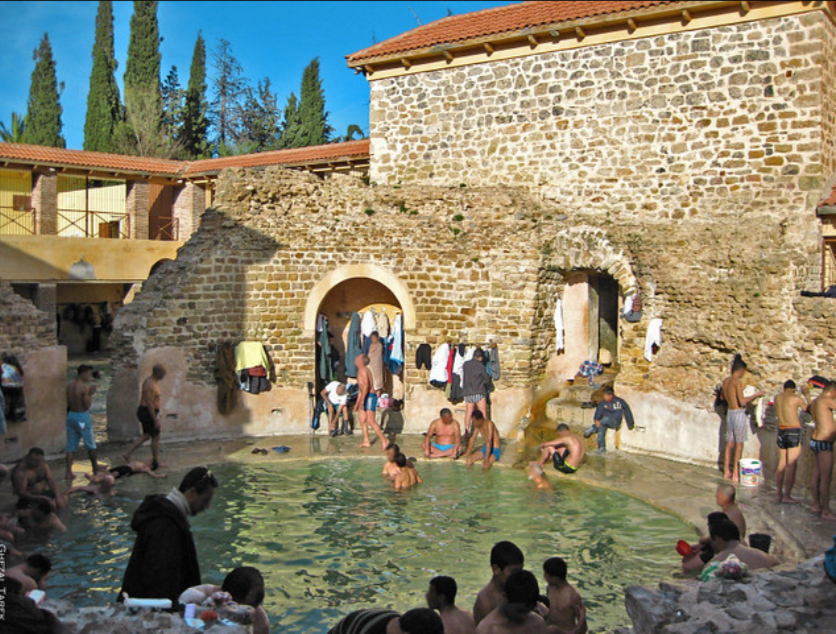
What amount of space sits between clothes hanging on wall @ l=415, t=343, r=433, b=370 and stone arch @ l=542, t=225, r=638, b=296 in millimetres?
2787

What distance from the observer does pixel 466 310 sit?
51.3 ft

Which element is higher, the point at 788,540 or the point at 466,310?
the point at 466,310

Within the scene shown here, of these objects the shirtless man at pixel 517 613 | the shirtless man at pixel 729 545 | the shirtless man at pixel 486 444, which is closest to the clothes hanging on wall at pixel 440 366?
the shirtless man at pixel 486 444

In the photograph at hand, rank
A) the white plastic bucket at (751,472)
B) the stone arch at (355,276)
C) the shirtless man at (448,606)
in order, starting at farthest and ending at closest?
the stone arch at (355,276) < the white plastic bucket at (751,472) < the shirtless man at (448,606)

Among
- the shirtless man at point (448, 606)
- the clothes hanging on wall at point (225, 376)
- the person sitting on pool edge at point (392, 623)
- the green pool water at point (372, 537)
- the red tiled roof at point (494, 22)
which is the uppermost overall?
the red tiled roof at point (494, 22)

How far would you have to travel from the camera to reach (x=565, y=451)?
12586mm

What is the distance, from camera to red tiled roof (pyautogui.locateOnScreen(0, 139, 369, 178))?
21.8 m

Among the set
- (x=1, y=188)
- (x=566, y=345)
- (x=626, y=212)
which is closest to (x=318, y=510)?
(x=566, y=345)

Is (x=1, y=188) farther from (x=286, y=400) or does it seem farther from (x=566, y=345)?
(x=566, y=345)

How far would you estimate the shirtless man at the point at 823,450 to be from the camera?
32.9 feet

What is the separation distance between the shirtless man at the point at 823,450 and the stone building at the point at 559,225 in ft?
7.23

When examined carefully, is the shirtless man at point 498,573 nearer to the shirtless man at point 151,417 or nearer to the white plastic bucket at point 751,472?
the white plastic bucket at point 751,472

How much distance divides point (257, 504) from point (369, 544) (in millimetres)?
2229

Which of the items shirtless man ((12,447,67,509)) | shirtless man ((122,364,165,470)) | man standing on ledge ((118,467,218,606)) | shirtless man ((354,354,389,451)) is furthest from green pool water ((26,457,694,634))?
man standing on ledge ((118,467,218,606))
